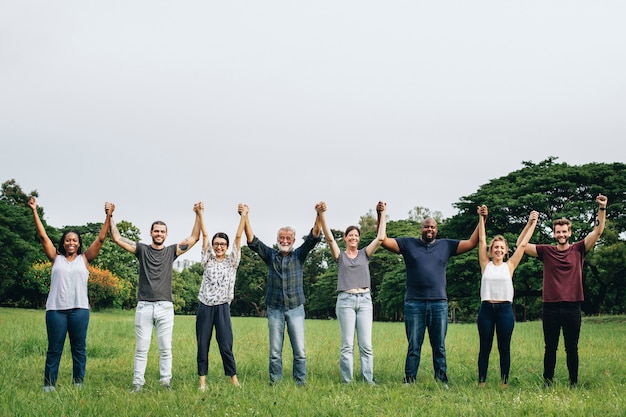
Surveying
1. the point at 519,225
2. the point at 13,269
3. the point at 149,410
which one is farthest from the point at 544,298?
the point at 13,269

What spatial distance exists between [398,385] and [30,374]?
5600 mm

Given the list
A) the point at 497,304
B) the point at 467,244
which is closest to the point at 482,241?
the point at 467,244

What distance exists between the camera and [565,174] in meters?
31.6

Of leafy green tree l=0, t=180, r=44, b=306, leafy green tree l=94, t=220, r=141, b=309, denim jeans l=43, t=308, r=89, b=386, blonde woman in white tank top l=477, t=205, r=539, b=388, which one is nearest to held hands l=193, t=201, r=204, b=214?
denim jeans l=43, t=308, r=89, b=386

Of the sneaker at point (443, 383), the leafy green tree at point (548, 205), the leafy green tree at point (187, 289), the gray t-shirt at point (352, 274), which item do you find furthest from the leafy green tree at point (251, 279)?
the sneaker at point (443, 383)

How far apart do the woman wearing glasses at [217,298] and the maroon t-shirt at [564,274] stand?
13.5 ft

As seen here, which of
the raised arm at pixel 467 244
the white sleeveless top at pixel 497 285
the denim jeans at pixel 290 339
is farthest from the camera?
the raised arm at pixel 467 244

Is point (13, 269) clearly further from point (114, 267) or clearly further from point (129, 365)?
point (129, 365)

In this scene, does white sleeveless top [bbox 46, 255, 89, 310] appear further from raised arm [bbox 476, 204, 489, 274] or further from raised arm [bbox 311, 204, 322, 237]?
raised arm [bbox 476, 204, 489, 274]

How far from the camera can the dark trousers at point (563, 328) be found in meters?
7.48

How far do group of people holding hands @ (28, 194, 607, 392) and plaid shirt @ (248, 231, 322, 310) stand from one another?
0.01 m

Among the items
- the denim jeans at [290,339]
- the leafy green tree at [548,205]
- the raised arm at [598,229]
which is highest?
the leafy green tree at [548,205]

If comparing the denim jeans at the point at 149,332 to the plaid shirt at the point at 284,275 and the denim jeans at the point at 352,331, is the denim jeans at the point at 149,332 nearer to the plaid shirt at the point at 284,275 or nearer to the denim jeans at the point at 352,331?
the plaid shirt at the point at 284,275

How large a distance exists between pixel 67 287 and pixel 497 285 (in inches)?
218
